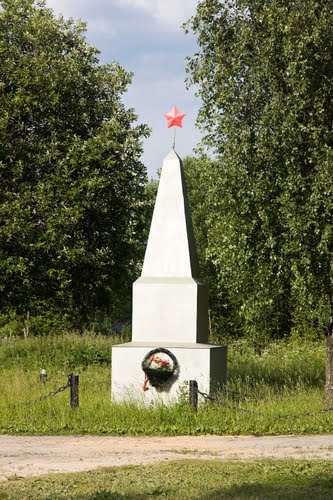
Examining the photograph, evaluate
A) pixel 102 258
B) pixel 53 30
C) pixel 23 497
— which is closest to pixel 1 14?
pixel 53 30

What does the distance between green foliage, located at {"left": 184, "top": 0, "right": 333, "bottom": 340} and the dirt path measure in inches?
195

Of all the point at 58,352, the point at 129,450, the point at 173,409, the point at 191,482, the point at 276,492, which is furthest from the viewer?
the point at 58,352

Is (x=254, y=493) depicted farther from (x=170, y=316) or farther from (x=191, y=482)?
(x=170, y=316)

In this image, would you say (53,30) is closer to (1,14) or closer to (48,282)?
(1,14)

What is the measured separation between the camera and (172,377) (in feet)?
58.7

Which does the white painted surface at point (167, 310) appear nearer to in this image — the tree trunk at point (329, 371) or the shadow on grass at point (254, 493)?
the tree trunk at point (329, 371)

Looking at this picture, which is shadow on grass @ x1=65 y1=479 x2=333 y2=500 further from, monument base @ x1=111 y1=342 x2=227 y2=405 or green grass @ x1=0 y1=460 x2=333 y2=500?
monument base @ x1=111 y1=342 x2=227 y2=405

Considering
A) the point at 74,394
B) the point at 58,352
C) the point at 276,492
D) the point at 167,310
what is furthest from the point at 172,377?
the point at 58,352

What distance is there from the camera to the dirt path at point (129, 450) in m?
12.0

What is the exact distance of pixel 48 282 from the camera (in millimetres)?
26375

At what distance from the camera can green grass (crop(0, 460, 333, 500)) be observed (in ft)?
31.1

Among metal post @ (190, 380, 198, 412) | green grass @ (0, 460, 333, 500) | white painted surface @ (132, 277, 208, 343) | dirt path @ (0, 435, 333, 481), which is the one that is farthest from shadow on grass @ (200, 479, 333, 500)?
white painted surface @ (132, 277, 208, 343)

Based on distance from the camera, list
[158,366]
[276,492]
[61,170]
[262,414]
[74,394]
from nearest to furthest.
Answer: [276,492], [262,414], [74,394], [158,366], [61,170]

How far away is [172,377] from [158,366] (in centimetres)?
35
